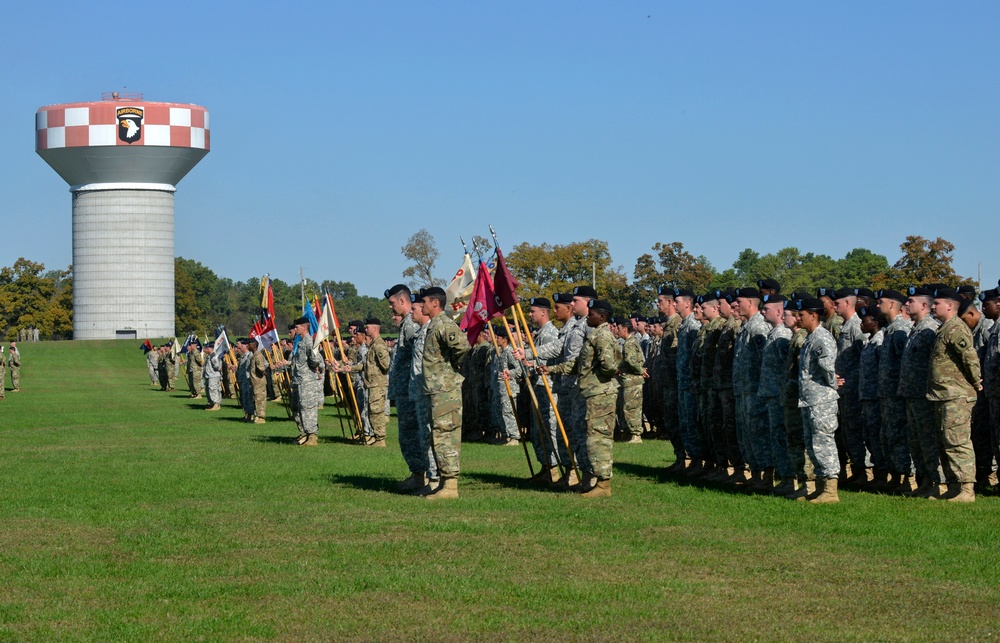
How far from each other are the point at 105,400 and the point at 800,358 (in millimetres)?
31776

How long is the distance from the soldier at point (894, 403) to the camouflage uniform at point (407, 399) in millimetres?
5097

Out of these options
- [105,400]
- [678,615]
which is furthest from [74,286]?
[678,615]

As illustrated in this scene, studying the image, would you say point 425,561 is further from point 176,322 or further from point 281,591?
point 176,322

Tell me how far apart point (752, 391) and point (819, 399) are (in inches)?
54.3

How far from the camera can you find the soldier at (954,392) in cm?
1317

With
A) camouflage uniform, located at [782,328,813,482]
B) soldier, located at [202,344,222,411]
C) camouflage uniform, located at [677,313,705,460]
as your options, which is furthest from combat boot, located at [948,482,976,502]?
soldier, located at [202,344,222,411]

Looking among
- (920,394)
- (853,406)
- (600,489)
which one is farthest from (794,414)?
(600,489)

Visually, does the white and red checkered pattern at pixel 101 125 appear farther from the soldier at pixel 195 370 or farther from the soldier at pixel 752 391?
the soldier at pixel 752 391

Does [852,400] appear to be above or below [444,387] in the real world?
below

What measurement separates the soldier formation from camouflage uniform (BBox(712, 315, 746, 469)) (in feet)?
0.06

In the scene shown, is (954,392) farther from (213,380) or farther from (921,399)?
(213,380)

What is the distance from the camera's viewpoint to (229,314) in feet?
500

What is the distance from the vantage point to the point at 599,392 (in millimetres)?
14016

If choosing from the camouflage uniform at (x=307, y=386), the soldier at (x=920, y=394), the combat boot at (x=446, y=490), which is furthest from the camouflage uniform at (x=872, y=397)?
the camouflage uniform at (x=307, y=386)
